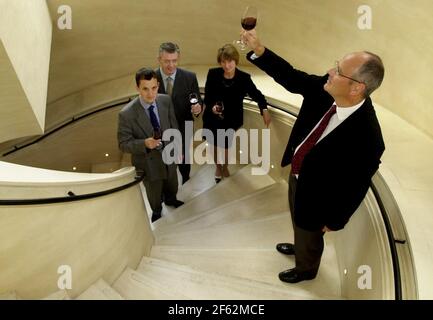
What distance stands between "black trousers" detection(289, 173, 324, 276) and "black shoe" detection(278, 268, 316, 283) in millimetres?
32

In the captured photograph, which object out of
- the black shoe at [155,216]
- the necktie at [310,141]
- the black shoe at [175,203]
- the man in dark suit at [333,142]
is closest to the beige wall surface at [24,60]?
the black shoe at [155,216]

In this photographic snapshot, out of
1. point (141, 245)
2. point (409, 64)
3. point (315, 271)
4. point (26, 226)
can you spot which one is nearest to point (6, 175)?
point (26, 226)

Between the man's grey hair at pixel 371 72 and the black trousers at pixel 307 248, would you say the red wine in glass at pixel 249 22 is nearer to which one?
the man's grey hair at pixel 371 72

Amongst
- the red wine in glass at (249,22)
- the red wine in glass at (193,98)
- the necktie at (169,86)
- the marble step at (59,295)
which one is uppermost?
the red wine in glass at (249,22)

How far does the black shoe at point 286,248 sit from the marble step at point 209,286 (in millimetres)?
523

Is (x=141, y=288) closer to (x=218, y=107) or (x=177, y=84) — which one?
(x=218, y=107)

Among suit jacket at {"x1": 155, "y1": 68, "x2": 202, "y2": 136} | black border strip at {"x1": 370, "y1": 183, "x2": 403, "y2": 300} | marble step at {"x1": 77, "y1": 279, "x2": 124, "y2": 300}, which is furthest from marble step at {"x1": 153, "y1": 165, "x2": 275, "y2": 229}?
black border strip at {"x1": 370, "y1": 183, "x2": 403, "y2": 300}

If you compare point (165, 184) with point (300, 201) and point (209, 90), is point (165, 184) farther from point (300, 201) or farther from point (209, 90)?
point (300, 201)

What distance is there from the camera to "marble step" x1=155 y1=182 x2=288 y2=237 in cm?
466

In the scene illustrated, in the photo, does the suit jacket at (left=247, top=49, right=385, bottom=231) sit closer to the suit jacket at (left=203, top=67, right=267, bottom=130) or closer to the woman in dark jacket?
the woman in dark jacket

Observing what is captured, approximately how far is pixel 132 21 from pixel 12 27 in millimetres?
2193

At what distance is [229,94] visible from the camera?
431cm

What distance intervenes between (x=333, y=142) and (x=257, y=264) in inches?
62.4

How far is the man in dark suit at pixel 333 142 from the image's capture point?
92.4 inches
